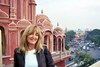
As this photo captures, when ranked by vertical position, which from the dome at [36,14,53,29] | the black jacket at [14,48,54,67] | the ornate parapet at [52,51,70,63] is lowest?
the ornate parapet at [52,51,70,63]

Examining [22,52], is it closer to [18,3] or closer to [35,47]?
[35,47]

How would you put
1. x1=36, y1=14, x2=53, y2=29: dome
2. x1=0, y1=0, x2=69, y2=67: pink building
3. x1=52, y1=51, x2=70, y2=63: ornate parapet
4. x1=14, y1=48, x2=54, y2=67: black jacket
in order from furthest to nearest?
x1=52, y1=51, x2=70, y2=63: ornate parapet → x1=36, y1=14, x2=53, y2=29: dome → x1=0, y1=0, x2=69, y2=67: pink building → x1=14, y1=48, x2=54, y2=67: black jacket

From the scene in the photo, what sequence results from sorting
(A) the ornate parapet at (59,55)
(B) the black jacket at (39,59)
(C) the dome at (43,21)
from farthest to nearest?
1. (A) the ornate parapet at (59,55)
2. (C) the dome at (43,21)
3. (B) the black jacket at (39,59)

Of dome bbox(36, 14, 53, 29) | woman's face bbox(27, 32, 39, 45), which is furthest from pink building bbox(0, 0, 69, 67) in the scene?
woman's face bbox(27, 32, 39, 45)

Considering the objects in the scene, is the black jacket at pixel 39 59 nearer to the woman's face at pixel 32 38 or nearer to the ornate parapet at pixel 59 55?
the woman's face at pixel 32 38

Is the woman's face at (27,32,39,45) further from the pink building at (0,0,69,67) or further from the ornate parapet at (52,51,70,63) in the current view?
the ornate parapet at (52,51,70,63)

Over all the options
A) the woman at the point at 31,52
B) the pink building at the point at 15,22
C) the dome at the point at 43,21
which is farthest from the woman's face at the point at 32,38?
the dome at the point at 43,21

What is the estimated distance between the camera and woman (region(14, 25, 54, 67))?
7.78 feet

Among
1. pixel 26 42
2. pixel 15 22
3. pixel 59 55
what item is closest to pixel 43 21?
pixel 15 22

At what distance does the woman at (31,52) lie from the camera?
2371 millimetres

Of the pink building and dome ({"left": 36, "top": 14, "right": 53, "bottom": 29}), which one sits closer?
the pink building

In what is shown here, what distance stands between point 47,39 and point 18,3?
3564 millimetres

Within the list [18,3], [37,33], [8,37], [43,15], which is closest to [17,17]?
[18,3]

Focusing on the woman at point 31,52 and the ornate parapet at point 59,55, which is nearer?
the woman at point 31,52
